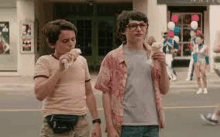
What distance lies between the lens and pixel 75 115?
154 inches

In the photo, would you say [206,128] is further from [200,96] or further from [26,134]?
[200,96]

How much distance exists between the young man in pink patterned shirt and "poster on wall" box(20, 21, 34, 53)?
18.0 metres

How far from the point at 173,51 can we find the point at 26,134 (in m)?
12.2

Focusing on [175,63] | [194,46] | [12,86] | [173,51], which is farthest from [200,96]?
[175,63]

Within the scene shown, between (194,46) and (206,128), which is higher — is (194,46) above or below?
above

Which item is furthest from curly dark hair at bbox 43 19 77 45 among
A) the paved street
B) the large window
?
the large window

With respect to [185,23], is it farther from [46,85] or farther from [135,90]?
[46,85]

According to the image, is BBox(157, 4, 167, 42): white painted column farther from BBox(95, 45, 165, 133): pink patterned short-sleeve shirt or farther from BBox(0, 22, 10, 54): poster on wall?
BBox(95, 45, 165, 133): pink patterned short-sleeve shirt

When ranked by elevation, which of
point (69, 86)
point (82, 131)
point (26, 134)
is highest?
point (69, 86)

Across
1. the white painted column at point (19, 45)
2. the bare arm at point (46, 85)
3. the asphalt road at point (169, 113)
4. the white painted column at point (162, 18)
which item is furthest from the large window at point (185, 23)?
the bare arm at point (46, 85)

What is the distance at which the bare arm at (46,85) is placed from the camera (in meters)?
3.76

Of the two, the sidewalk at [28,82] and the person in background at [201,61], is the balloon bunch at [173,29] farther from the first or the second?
the person in background at [201,61]

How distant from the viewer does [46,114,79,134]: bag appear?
3834 mm

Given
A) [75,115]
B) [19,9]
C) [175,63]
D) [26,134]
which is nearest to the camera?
[75,115]
